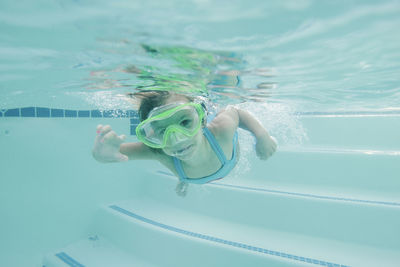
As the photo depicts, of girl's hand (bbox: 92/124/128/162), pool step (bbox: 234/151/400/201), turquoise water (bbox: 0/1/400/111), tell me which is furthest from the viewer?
pool step (bbox: 234/151/400/201)

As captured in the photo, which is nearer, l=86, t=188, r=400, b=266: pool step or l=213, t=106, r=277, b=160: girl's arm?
l=213, t=106, r=277, b=160: girl's arm

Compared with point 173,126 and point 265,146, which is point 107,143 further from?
point 265,146

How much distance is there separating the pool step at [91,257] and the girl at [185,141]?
2.78 m

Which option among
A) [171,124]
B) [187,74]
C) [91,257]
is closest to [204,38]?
[171,124]

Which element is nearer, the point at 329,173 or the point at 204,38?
the point at 204,38

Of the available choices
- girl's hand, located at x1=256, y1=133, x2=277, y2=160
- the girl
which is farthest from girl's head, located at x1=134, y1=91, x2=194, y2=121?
girl's hand, located at x1=256, y1=133, x2=277, y2=160

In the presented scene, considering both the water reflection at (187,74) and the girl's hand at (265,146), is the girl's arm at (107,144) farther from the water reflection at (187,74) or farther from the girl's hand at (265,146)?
the girl's hand at (265,146)

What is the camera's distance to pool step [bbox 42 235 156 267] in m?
5.82

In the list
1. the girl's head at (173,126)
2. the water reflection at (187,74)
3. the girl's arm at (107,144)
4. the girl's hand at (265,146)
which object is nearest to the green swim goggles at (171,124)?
the girl's head at (173,126)

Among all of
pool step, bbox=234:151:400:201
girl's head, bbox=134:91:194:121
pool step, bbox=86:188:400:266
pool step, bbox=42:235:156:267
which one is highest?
girl's head, bbox=134:91:194:121

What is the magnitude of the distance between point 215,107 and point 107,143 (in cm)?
481

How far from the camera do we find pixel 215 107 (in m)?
7.24

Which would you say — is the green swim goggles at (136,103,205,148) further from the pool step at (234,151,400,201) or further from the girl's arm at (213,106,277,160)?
the pool step at (234,151,400,201)

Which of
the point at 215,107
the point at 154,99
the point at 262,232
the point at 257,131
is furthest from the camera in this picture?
the point at 215,107
